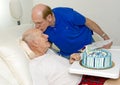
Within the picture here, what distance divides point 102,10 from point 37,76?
1.14 m

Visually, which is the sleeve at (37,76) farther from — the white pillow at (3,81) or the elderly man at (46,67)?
the white pillow at (3,81)

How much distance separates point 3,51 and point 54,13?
64cm

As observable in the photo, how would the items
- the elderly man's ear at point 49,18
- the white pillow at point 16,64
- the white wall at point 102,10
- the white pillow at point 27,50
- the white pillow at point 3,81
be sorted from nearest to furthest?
the white pillow at point 3,81
the white pillow at point 16,64
the white pillow at point 27,50
the elderly man's ear at point 49,18
the white wall at point 102,10

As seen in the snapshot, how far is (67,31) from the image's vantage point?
2037mm

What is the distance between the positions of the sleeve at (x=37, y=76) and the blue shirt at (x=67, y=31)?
1.36 ft

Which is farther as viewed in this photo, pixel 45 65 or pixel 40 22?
pixel 40 22

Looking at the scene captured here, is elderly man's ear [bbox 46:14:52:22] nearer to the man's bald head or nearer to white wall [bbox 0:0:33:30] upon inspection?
the man's bald head

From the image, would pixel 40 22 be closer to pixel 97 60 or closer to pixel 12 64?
pixel 12 64

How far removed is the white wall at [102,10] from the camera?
2.44m

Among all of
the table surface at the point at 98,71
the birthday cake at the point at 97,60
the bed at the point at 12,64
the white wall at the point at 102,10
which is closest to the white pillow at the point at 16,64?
the bed at the point at 12,64

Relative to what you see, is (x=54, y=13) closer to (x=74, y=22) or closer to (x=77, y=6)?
(x=74, y=22)

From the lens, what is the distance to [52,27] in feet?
6.67

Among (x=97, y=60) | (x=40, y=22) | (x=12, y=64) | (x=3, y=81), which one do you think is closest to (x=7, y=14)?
(x=40, y=22)

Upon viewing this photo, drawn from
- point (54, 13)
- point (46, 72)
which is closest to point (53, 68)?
point (46, 72)
